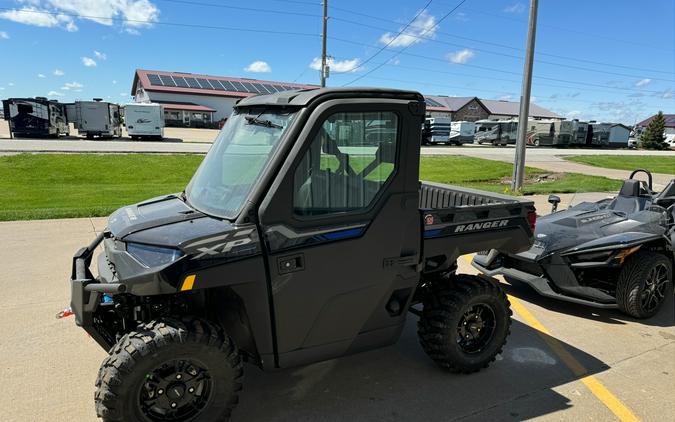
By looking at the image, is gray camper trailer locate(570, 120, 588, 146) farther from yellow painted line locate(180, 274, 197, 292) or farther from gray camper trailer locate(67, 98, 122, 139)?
yellow painted line locate(180, 274, 197, 292)

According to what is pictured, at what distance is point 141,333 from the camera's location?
2602mm

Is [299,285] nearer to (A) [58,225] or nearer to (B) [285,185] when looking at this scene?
(B) [285,185]

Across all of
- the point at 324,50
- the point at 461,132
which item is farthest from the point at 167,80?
the point at 324,50

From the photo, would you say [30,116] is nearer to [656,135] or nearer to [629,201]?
[629,201]

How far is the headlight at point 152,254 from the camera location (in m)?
2.55

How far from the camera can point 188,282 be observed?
256cm

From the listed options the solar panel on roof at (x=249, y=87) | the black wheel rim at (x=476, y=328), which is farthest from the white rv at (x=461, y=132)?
the black wheel rim at (x=476, y=328)

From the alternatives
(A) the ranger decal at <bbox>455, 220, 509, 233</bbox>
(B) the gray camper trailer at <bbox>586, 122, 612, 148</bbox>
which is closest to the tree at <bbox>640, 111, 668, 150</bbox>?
(B) the gray camper trailer at <bbox>586, 122, 612, 148</bbox>

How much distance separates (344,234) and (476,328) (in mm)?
1599

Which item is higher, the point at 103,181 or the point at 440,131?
the point at 440,131

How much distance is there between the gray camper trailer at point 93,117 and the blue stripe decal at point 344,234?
32371 millimetres

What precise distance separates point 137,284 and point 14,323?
8.91ft

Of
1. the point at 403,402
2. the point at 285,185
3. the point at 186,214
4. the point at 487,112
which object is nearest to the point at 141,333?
the point at 186,214

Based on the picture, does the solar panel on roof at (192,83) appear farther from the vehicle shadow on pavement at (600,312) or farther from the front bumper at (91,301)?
the front bumper at (91,301)
